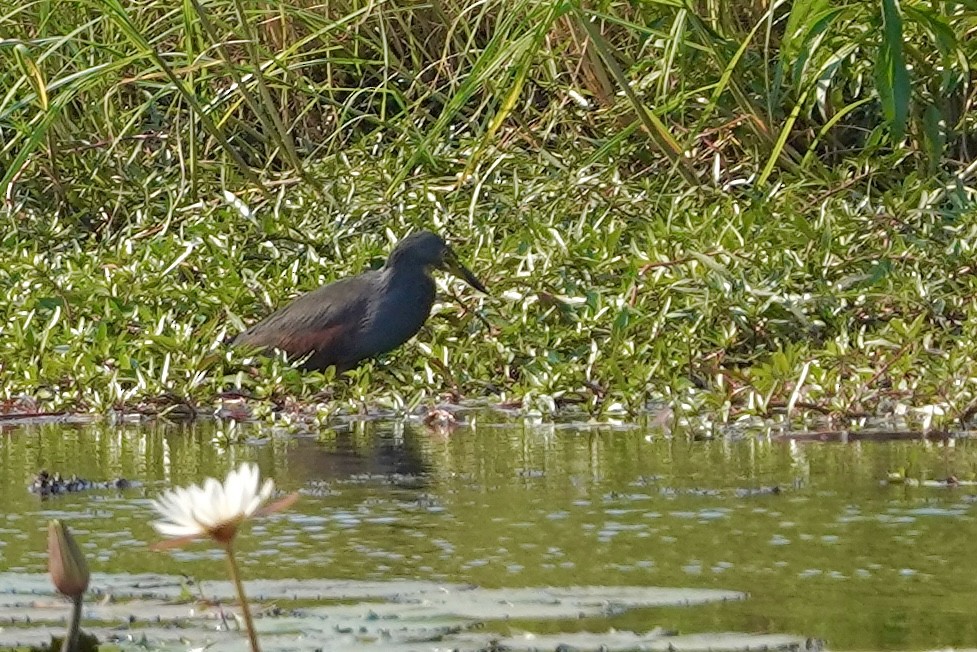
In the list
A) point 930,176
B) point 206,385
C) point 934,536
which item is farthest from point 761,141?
point 934,536

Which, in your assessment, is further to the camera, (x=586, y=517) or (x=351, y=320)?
(x=351, y=320)

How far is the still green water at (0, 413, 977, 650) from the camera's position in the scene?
137 inches

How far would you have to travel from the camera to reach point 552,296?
7.07 meters

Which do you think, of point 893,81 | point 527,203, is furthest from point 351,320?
point 893,81

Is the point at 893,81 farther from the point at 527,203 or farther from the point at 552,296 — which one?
the point at 527,203

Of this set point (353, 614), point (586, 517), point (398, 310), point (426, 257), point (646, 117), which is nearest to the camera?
point (353, 614)

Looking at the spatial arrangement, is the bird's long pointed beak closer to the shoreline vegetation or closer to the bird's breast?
the shoreline vegetation

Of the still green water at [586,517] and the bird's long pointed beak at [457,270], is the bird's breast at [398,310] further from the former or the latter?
the still green water at [586,517]

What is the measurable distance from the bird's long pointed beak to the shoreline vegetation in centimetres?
8

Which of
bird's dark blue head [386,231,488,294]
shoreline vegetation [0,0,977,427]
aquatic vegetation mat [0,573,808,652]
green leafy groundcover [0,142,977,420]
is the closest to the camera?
aquatic vegetation mat [0,573,808,652]

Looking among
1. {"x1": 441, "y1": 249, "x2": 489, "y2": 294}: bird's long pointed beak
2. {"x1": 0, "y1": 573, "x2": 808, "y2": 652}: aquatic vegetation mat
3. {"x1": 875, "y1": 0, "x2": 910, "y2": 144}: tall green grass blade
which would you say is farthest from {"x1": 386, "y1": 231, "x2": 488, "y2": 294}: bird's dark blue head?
{"x1": 0, "y1": 573, "x2": 808, "y2": 652}: aquatic vegetation mat

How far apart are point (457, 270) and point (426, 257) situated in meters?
0.12

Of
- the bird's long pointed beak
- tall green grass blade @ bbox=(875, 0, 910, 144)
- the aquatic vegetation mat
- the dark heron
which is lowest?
the aquatic vegetation mat

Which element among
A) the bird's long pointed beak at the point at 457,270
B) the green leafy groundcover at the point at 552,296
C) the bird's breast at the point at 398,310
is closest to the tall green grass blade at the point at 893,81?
the green leafy groundcover at the point at 552,296
